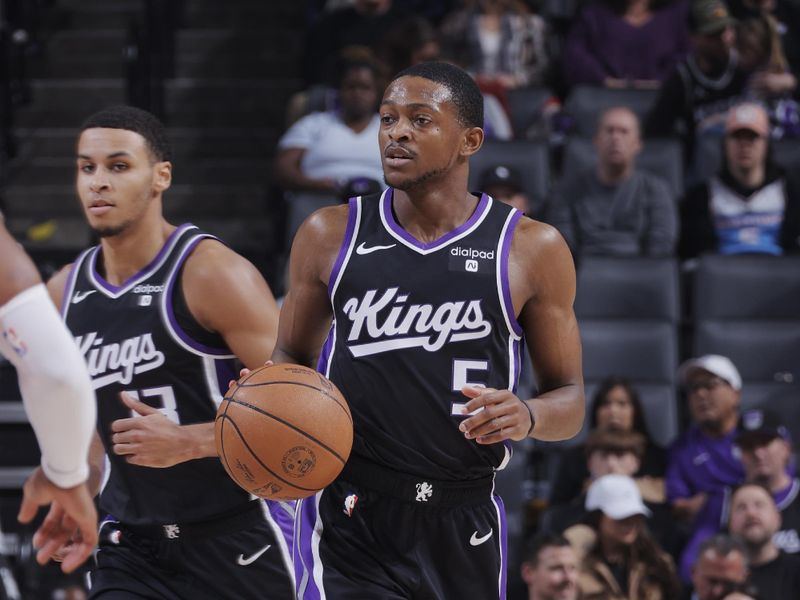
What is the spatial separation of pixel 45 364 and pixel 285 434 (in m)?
0.98

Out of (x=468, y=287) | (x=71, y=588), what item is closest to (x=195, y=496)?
(x=468, y=287)

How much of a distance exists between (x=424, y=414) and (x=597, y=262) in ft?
16.1

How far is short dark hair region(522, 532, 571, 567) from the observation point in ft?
23.5

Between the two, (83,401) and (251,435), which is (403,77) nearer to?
(251,435)

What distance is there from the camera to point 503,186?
28.0 ft

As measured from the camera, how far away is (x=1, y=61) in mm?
9680

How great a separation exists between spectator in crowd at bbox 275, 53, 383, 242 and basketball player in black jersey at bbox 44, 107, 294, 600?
4.38 metres

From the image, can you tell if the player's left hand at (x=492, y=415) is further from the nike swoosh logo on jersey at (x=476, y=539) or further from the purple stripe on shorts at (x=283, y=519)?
the purple stripe on shorts at (x=283, y=519)

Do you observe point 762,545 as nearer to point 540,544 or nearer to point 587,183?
point 540,544

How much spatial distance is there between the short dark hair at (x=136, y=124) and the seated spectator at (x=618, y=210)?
455 centimetres

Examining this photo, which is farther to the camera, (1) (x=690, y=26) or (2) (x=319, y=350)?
(1) (x=690, y=26)

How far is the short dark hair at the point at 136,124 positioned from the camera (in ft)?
15.7

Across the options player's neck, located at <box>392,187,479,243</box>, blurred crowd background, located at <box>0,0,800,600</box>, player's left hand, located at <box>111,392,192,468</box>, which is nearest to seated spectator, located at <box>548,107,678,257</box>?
blurred crowd background, located at <box>0,0,800,600</box>

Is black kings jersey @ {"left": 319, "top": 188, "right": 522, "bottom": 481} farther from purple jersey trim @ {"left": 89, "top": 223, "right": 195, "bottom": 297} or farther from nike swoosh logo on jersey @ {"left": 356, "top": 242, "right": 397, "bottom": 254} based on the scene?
purple jersey trim @ {"left": 89, "top": 223, "right": 195, "bottom": 297}
